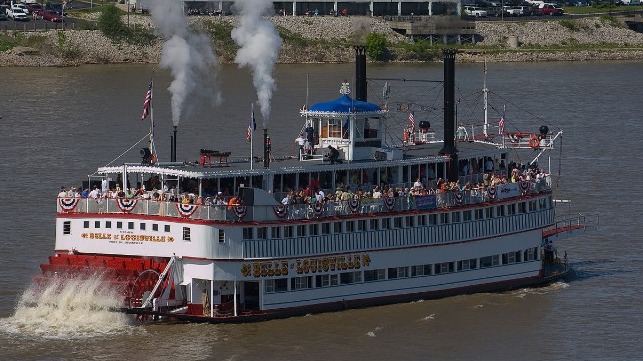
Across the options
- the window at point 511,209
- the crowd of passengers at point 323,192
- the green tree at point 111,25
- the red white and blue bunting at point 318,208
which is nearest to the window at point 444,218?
the crowd of passengers at point 323,192

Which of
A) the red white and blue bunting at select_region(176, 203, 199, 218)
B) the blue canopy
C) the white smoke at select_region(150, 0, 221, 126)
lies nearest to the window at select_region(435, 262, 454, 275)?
the blue canopy

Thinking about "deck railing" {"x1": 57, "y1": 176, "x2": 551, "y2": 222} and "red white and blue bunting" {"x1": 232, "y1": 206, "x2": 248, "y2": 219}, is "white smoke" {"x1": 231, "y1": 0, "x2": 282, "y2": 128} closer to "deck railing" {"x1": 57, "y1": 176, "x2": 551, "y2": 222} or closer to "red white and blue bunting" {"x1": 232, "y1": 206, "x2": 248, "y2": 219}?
"deck railing" {"x1": 57, "y1": 176, "x2": 551, "y2": 222}

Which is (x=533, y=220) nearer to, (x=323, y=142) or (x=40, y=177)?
(x=323, y=142)

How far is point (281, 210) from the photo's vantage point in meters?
Answer: 43.9

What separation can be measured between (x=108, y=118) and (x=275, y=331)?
39.9 metres

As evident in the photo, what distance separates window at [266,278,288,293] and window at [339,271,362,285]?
176cm

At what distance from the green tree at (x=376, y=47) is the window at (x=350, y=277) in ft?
249

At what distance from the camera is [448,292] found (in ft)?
156

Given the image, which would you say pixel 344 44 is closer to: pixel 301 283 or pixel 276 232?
pixel 301 283

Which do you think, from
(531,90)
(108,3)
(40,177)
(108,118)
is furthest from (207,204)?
(108,3)

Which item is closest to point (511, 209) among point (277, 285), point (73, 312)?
point (277, 285)

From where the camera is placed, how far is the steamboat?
43.3m

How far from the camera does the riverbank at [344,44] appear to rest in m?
114

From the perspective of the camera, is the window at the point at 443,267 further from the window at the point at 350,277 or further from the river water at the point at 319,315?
the window at the point at 350,277
